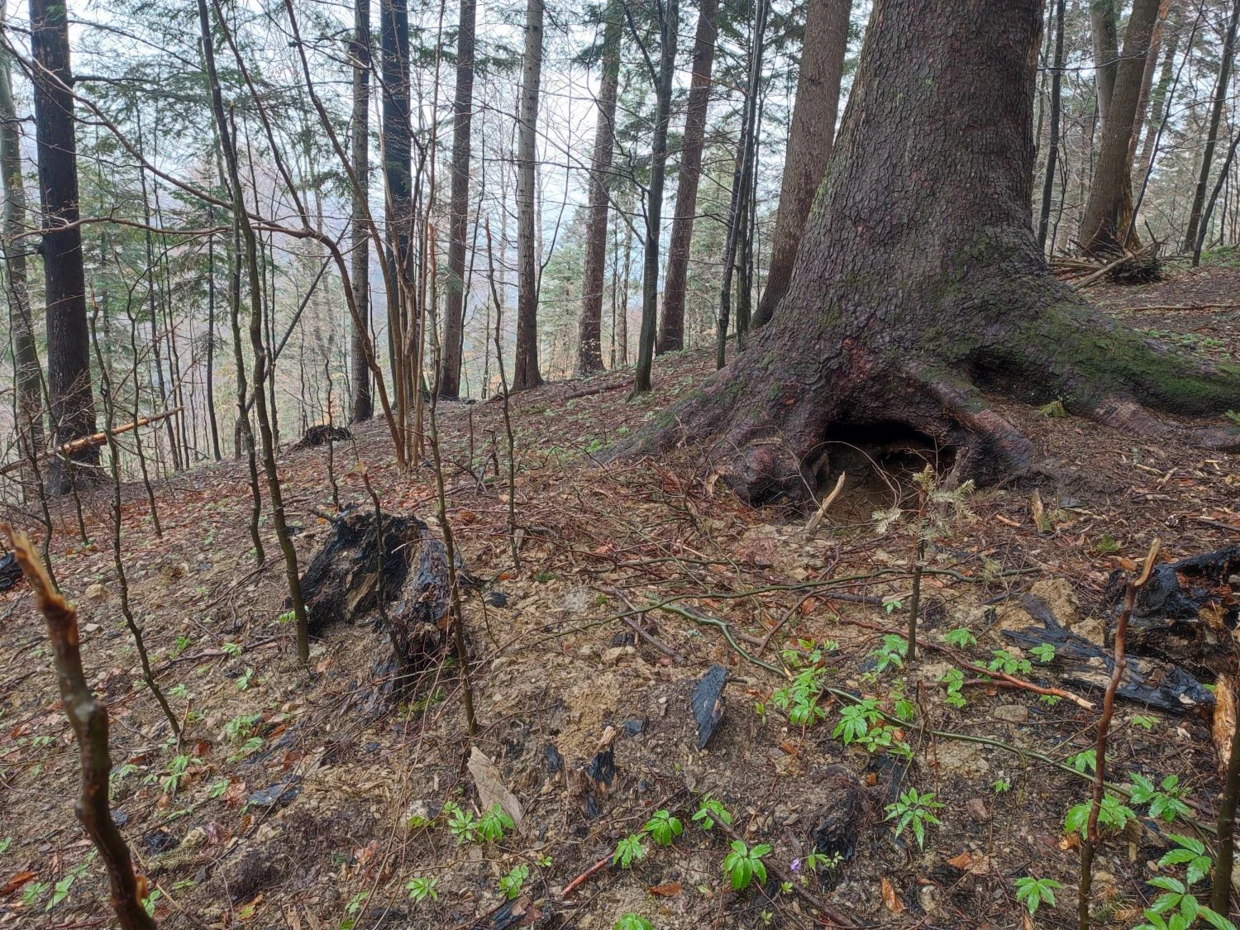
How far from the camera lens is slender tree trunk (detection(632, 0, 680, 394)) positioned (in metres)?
6.09

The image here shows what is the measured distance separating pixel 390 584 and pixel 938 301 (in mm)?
3842

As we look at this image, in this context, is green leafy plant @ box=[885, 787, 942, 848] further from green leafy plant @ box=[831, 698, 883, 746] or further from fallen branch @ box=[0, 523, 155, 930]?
fallen branch @ box=[0, 523, 155, 930]

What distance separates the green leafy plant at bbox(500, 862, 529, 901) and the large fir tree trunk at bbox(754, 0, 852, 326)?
7.24 metres

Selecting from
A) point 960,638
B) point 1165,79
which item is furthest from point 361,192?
point 1165,79

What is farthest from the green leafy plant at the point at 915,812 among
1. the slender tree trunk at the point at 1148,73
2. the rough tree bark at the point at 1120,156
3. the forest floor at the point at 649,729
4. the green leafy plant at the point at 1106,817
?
the slender tree trunk at the point at 1148,73

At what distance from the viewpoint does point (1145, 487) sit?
3119 millimetres

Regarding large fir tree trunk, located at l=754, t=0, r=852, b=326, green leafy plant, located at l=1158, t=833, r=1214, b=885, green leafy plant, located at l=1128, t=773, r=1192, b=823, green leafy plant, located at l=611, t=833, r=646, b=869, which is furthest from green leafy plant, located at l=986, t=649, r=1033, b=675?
large fir tree trunk, located at l=754, t=0, r=852, b=326

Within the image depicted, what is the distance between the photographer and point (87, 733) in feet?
2.44

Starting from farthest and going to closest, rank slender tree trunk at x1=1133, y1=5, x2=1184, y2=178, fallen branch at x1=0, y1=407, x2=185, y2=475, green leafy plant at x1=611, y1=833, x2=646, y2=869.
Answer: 1. slender tree trunk at x1=1133, y1=5, x2=1184, y2=178
2. fallen branch at x1=0, y1=407, x2=185, y2=475
3. green leafy plant at x1=611, y1=833, x2=646, y2=869

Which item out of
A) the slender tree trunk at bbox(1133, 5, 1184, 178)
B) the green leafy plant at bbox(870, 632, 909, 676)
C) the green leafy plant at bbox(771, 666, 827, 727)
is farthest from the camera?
the slender tree trunk at bbox(1133, 5, 1184, 178)

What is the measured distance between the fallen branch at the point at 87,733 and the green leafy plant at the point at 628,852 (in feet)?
4.46

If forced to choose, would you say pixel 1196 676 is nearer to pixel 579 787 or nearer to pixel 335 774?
pixel 579 787

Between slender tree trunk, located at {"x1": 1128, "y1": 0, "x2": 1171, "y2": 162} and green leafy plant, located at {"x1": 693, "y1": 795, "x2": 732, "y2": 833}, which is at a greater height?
slender tree trunk, located at {"x1": 1128, "y1": 0, "x2": 1171, "y2": 162}

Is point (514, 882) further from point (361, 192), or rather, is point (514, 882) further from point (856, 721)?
point (361, 192)
